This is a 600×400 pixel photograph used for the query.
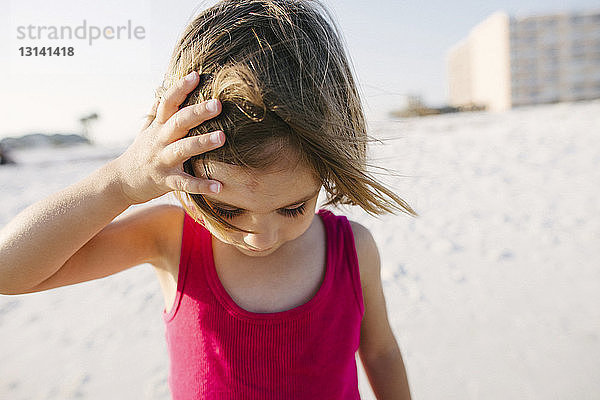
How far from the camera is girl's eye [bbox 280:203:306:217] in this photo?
89cm

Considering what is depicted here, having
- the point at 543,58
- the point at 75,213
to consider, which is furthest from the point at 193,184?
the point at 543,58

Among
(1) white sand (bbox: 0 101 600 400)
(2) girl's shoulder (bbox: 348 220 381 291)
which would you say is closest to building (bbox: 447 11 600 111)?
(1) white sand (bbox: 0 101 600 400)

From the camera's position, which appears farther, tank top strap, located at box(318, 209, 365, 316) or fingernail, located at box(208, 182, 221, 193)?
tank top strap, located at box(318, 209, 365, 316)

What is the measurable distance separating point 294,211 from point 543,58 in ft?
173

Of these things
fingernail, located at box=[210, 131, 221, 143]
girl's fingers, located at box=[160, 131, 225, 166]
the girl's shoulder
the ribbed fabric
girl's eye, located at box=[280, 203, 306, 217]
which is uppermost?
fingernail, located at box=[210, 131, 221, 143]

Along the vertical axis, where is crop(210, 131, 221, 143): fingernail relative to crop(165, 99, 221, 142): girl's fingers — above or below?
below

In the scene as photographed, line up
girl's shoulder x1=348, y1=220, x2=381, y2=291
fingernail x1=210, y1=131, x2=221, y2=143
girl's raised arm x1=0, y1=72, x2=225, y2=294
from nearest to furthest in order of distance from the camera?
fingernail x1=210, y1=131, x2=221, y2=143, girl's raised arm x1=0, y1=72, x2=225, y2=294, girl's shoulder x1=348, y1=220, x2=381, y2=291

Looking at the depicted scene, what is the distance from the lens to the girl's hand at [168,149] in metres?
0.74

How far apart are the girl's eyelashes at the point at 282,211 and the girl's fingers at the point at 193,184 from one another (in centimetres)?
9

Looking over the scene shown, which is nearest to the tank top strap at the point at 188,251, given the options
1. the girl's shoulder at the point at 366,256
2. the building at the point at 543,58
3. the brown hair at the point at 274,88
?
the brown hair at the point at 274,88

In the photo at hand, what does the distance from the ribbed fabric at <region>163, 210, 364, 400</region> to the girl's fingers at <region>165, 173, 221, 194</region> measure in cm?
32

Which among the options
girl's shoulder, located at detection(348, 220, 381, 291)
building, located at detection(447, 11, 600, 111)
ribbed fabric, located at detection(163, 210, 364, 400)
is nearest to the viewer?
ribbed fabric, located at detection(163, 210, 364, 400)

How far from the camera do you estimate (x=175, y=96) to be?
79 cm

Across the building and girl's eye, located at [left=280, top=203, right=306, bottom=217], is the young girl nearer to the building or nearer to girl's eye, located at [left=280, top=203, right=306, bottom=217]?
girl's eye, located at [left=280, top=203, right=306, bottom=217]
